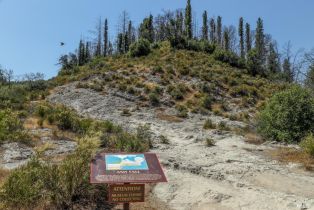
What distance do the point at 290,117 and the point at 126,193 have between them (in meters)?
10.9

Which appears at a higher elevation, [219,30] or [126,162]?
[219,30]

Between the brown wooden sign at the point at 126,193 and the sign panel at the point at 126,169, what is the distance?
A: 145 mm

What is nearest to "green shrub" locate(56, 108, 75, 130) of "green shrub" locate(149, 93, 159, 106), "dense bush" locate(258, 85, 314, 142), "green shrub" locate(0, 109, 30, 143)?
"green shrub" locate(0, 109, 30, 143)

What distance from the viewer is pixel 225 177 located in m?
12.0

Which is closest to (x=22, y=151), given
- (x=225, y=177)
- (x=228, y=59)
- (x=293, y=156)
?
(x=225, y=177)

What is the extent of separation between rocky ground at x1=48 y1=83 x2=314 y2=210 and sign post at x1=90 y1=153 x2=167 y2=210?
1778 millimetres

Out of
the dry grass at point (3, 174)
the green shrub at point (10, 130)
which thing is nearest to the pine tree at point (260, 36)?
the green shrub at point (10, 130)

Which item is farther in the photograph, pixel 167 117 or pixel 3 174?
pixel 167 117

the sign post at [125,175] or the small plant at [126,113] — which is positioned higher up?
the small plant at [126,113]

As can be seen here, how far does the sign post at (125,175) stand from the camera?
322 inches

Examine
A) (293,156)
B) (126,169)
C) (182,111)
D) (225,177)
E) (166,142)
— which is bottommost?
(225,177)

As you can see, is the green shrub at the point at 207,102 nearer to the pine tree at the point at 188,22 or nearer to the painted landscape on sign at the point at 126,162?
the painted landscape on sign at the point at 126,162

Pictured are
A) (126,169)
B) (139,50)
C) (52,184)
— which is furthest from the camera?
(139,50)

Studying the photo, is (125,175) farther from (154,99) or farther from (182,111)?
(154,99)
